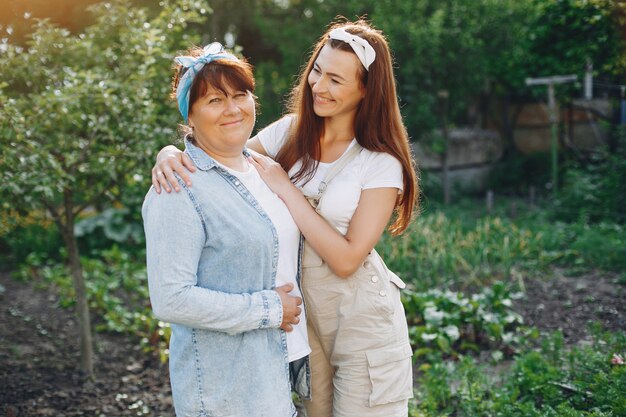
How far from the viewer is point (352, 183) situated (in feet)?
8.08

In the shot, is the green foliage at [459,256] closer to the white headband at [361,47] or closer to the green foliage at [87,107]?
the green foliage at [87,107]

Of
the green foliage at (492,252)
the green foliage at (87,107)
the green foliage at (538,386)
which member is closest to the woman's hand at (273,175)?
the green foliage at (87,107)

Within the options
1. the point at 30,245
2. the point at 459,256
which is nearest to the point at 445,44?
the point at 459,256

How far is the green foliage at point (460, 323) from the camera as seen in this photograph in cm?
467

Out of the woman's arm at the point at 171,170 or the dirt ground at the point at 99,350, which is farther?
the dirt ground at the point at 99,350

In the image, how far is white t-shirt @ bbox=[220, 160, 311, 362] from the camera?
7.37ft

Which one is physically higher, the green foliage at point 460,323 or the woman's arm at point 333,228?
the woman's arm at point 333,228

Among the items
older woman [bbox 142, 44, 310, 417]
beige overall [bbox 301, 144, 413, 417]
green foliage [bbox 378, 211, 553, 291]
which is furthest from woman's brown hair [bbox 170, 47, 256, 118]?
green foliage [bbox 378, 211, 553, 291]

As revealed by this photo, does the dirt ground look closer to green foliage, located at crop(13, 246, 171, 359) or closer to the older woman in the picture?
green foliage, located at crop(13, 246, 171, 359)

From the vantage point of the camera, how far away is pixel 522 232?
25.0 ft

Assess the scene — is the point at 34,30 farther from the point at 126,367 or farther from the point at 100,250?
the point at 100,250

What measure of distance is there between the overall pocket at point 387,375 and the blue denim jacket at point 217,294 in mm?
366

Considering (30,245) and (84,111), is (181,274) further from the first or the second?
(30,245)

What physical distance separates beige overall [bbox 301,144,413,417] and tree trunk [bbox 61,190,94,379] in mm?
2289
